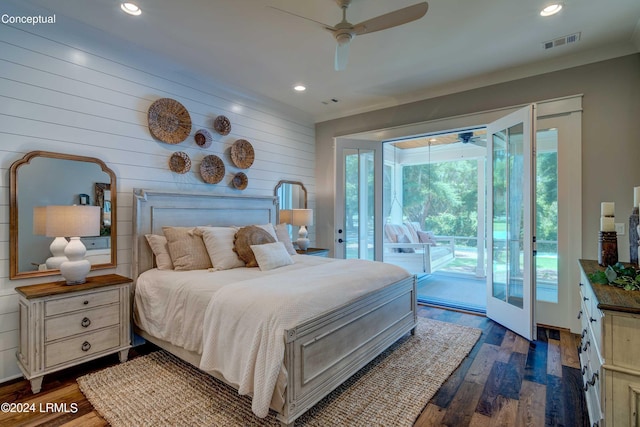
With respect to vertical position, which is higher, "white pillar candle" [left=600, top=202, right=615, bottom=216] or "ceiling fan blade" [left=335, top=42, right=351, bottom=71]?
"ceiling fan blade" [left=335, top=42, right=351, bottom=71]

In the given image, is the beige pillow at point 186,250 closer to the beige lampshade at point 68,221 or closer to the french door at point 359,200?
the beige lampshade at point 68,221

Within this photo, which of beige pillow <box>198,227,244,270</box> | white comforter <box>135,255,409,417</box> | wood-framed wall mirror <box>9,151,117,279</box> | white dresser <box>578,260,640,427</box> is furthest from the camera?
beige pillow <box>198,227,244,270</box>

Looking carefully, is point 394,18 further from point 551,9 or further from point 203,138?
point 203,138

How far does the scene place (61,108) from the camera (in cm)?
261

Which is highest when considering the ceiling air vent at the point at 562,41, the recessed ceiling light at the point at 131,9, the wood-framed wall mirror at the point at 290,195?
the ceiling air vent at the point at 562,41

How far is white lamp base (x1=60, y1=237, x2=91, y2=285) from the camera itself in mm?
2391

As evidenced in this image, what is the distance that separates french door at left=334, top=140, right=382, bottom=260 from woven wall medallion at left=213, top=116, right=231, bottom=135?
164cm

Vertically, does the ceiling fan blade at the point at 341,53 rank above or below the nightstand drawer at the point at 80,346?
above

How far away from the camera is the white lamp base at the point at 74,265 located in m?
2.39

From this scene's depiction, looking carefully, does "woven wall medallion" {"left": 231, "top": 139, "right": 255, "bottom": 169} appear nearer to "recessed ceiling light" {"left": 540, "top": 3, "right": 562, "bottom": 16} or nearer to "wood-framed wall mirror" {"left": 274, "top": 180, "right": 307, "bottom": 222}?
"wood-framed wall mirror" {"left": 274, "top": 180, "right": 307, "bottom": 222}

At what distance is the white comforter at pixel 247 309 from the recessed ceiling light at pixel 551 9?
2.54 meters

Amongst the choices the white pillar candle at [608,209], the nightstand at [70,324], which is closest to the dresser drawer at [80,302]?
the nightstand at [70,324]

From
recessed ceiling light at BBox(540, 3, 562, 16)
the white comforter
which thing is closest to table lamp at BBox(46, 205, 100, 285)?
the white comforter

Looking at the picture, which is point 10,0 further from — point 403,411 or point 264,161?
point 403,411
